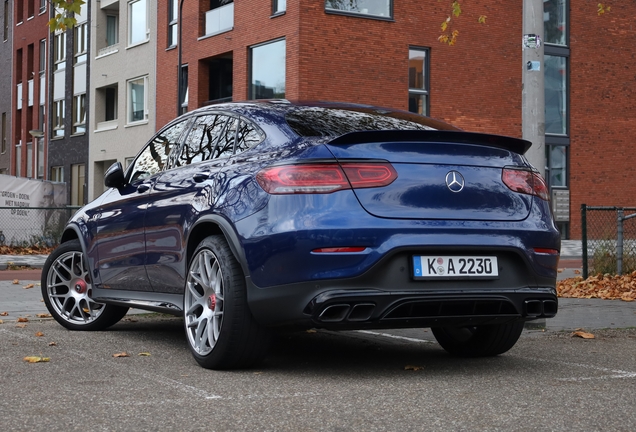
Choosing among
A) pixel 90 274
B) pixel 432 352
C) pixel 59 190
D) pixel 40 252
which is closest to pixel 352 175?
pixel 432 352

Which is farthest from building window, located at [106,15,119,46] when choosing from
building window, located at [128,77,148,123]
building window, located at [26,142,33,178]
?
building window, located at [26,142,33,178]

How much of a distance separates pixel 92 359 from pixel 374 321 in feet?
6.45

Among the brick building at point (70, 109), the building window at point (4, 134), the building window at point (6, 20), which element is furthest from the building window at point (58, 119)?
the building window at point (6, 20)

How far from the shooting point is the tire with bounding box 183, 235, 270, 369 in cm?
561

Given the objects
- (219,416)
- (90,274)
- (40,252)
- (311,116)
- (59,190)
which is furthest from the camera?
(59,190)

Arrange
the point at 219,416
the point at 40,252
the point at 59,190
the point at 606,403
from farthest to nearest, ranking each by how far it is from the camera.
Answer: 1. the point at 59,190
2. the point at 40,252
3. the point at 606,403
4. the point at 219,416

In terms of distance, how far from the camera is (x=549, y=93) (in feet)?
106

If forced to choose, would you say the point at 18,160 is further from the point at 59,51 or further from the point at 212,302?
the point at 212,302

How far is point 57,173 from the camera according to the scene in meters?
45.1

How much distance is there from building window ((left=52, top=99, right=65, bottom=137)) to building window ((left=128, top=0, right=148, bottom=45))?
7235 millimetres

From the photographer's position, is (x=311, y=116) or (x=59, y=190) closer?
(x=311, y=116)

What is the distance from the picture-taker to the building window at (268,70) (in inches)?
1114

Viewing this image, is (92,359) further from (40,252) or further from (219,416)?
(40,252)

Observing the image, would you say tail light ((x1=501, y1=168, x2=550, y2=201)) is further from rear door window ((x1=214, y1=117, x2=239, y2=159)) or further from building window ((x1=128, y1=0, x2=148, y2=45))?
building window ((x1=128, y1=0, x2=148, y2=45))
